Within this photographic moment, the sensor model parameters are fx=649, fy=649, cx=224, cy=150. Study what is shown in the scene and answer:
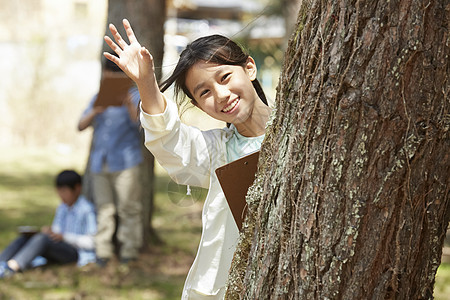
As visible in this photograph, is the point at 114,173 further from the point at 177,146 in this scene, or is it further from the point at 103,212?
the point at 177,146

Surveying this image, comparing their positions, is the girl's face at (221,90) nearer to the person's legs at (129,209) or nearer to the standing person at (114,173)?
the standing person at (114,173)

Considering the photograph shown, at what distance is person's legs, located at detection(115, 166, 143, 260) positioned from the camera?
5688 mm

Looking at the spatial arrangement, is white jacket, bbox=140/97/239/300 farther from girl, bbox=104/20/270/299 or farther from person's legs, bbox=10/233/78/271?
person's legs, bbox=10/233/78/271

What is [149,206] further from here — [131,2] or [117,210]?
[131,2]

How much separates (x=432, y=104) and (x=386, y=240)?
322 mm

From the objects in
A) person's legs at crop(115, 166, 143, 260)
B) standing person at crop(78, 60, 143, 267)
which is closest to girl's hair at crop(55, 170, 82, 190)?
standing person at crop(78, 60, 143, 267)

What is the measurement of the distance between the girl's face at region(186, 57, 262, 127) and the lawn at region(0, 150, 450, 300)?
0.33 meters

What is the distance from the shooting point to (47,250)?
18.2 ft

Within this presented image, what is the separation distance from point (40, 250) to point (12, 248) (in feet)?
0.84

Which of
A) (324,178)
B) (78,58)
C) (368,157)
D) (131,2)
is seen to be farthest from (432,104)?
(78,58)

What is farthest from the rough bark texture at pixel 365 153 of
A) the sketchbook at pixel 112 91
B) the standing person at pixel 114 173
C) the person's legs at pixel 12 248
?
the person's legs at pixel 12 248

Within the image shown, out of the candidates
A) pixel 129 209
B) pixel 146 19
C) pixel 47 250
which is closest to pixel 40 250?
pixel 47 250

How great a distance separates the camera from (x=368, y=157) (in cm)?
145

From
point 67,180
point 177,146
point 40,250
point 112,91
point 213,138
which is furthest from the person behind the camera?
point 67,180
